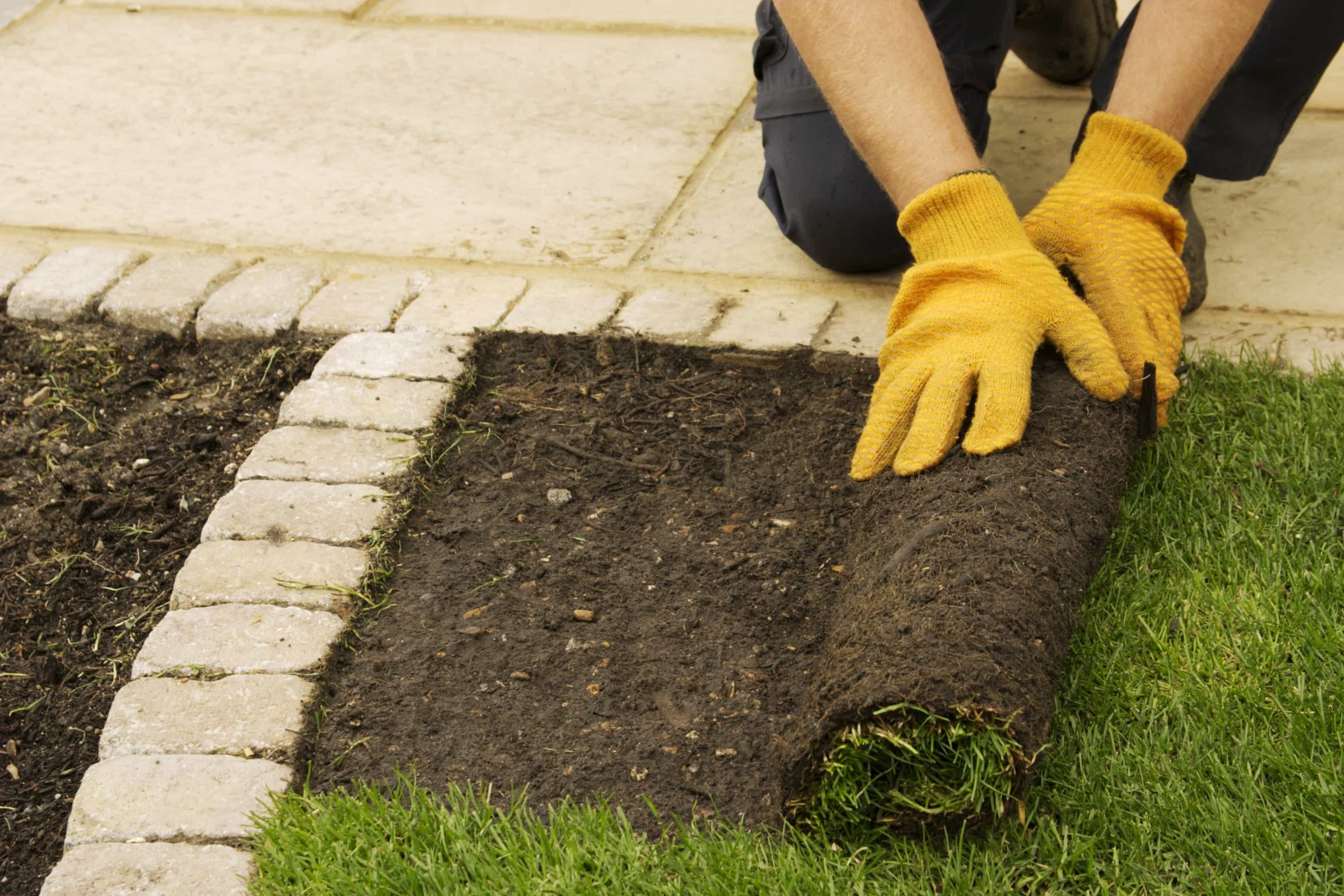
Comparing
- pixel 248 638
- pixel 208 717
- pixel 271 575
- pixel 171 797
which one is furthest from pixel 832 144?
pixel 171 797

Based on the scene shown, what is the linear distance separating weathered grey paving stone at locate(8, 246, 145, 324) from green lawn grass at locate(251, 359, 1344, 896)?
1652mm

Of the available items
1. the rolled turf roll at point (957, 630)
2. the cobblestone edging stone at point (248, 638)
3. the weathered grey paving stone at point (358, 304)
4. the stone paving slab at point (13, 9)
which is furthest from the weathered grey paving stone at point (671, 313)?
the stone paving slab at point (13, 9)

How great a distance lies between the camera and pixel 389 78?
154 inches


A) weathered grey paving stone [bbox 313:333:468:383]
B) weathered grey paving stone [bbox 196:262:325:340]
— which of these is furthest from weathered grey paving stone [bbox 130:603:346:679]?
weathered grey paving stone [bbox 196:262:325:340]

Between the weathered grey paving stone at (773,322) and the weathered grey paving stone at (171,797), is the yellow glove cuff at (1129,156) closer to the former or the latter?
the weathered grey paving stone at (773,322)

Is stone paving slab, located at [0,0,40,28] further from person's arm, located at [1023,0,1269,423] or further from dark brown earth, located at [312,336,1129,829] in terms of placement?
person's arm, located at [1023,0,1269,423]

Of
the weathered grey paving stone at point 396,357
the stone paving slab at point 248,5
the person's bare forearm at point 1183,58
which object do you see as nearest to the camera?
the person's bare forearm at point 1183,58

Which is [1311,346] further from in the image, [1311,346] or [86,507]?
[86,507]

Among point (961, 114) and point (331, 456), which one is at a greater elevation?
point (961, 114)

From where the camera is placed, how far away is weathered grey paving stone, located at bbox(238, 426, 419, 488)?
2.31 meters

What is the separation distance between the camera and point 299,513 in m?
2.22

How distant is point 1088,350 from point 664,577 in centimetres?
81

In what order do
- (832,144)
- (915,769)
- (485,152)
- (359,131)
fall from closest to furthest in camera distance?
(915,769) < (832,144) < (485,152) < (359,131)

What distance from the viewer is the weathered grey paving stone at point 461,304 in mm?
2715
